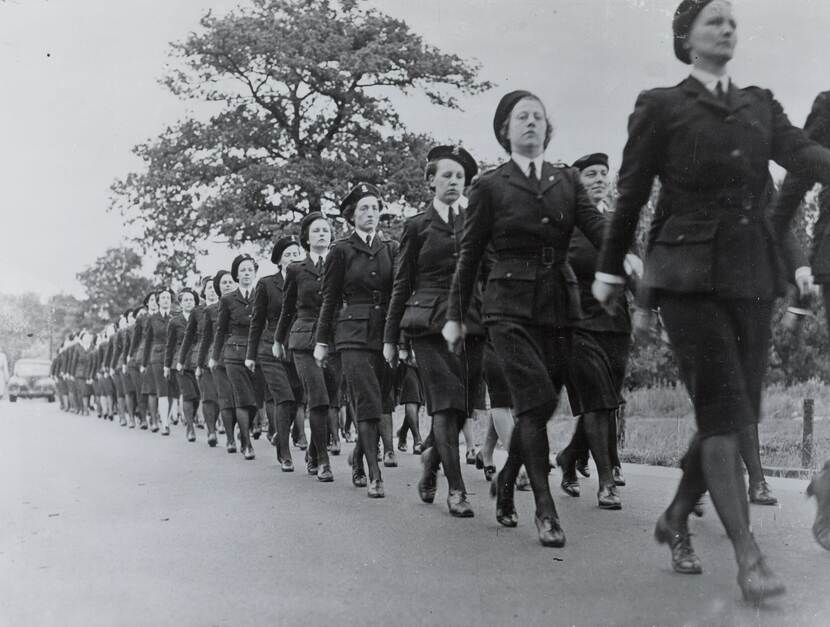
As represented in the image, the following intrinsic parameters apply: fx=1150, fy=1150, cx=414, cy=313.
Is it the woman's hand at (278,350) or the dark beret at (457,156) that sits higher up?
the dark beret at (457,156)

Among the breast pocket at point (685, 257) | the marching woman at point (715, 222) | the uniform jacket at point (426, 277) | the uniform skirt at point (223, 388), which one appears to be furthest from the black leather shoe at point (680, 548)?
the uniform skirt at point (223, 388)

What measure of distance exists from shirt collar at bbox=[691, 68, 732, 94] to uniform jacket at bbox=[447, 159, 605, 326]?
5.21 ft

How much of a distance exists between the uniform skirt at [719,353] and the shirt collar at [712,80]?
857 millimetres

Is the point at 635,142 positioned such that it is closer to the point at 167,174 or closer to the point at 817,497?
the point at 817,497

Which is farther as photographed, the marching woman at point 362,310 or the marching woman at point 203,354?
the marching woman at point 203,354

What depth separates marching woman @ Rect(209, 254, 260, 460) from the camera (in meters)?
13.1

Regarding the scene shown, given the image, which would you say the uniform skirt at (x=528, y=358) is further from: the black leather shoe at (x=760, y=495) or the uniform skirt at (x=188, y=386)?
the uniform skirt at (x=188, y=386)

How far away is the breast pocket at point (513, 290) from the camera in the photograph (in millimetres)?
6117

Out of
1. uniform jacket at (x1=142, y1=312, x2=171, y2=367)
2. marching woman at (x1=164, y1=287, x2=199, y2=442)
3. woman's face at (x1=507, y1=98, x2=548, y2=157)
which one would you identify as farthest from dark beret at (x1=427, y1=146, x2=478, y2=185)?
uniform jacket at (x1=142, y1=312, x2=171, y2=367)

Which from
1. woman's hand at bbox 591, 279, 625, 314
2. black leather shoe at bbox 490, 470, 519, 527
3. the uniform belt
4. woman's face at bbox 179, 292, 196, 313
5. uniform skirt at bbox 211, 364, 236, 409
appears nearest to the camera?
woman's hand at bbox 591, 279, 625, 314

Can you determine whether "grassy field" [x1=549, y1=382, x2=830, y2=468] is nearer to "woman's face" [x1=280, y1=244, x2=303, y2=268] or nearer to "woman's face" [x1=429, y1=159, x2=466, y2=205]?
"woman's face" [x1=429, y1=159, x2=466, y2=205]

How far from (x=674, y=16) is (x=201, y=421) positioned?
1858 cm

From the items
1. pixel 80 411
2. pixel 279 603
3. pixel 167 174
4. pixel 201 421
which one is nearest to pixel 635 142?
pixel 279 603

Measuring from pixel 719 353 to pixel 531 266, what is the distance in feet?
5.67
